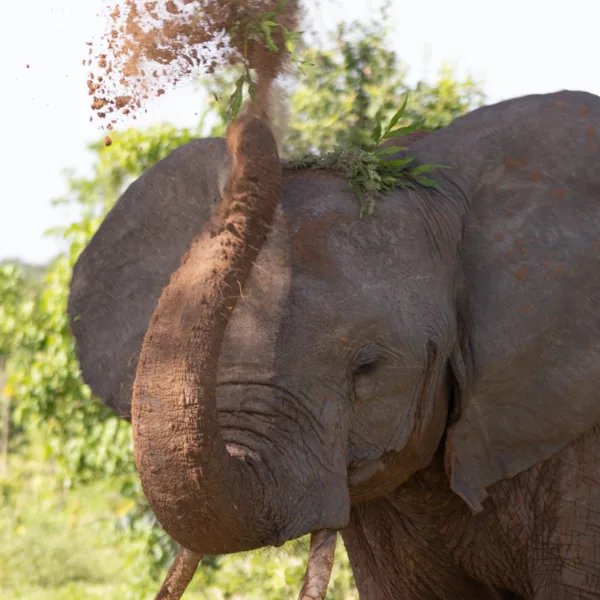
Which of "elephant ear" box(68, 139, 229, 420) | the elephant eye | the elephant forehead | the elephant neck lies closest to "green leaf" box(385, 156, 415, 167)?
the elephant forehead

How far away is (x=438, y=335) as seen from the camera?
3445 millimetres

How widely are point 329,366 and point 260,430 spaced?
0.28 meters

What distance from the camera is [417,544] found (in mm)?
4211

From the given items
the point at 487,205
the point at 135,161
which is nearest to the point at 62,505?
the point at 135,161

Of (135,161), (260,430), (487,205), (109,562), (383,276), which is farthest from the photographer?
(109,562)

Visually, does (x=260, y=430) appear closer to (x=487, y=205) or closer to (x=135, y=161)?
(x=487, y=205)

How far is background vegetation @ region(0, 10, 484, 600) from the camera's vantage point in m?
6.52

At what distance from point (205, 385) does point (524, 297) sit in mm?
1257

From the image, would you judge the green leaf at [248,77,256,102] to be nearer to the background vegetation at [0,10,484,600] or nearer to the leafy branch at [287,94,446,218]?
the leafy branch at [287,94,446,218]

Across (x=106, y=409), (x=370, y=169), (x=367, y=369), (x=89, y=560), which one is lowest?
(x=89, y=560)

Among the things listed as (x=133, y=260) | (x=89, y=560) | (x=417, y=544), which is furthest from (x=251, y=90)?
(x=89, y=560)

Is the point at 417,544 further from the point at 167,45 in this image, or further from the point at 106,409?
the point at 106,409

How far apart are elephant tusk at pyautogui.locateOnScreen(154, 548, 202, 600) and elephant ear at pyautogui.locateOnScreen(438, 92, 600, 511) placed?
88 cm

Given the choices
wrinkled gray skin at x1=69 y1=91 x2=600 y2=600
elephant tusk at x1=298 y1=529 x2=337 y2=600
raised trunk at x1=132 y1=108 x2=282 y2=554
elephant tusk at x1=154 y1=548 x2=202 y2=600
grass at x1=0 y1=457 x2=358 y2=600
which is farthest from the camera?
grass at x1=0 y1=457 x2=358 y2=600
